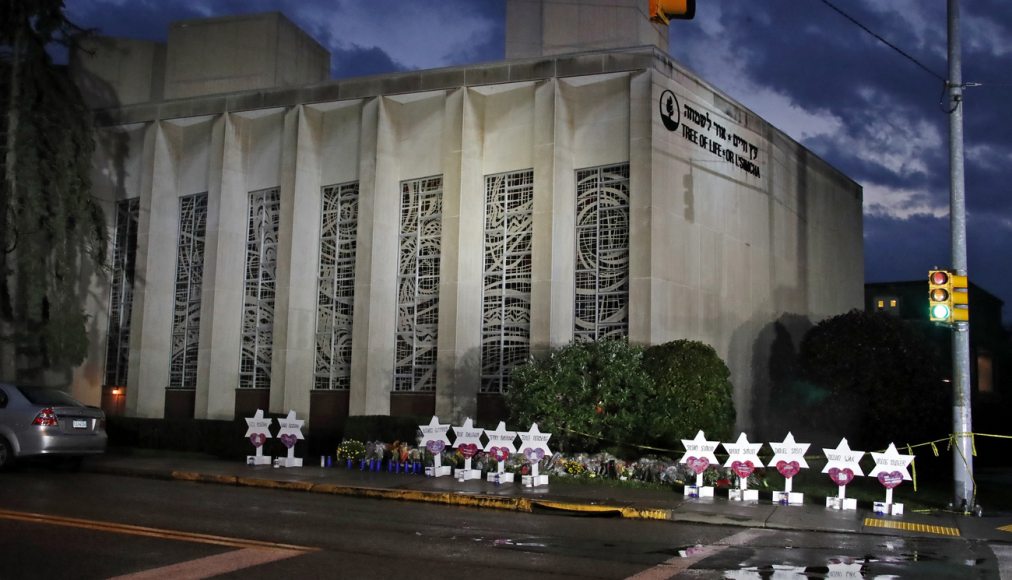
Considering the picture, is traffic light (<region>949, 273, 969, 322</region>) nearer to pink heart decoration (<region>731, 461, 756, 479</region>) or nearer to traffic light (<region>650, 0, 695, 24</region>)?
pink heart decoration (<region>731, 461, 756, 479</region>)

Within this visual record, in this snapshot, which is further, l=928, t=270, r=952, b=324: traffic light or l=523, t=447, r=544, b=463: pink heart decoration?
l=523, t=447, r=544, b=463: pink heart decoration

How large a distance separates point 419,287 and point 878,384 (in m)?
11.0

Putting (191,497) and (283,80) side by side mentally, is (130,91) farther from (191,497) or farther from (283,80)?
(191,497)

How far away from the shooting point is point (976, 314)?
39.3 metres

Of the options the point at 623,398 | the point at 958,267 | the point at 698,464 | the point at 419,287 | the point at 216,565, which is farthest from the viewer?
the point at 419,287

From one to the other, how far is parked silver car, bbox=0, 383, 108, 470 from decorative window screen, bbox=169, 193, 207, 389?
10044 millimetres

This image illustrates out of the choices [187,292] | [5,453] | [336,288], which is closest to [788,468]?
[5,453]

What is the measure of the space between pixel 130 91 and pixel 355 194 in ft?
32.5

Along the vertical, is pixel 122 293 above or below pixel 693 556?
above

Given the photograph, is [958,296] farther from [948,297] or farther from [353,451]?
[353,451]

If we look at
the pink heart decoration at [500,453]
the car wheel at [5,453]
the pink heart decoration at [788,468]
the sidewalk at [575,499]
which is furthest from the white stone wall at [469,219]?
the car wheel at [5,453]

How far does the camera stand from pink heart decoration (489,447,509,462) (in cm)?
1648

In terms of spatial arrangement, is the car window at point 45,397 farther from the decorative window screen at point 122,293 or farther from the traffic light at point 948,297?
the traffic light at point 948,297

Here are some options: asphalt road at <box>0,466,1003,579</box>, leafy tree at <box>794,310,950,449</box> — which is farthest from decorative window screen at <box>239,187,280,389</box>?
leafy tree at <box>794,310,950,449</box>
